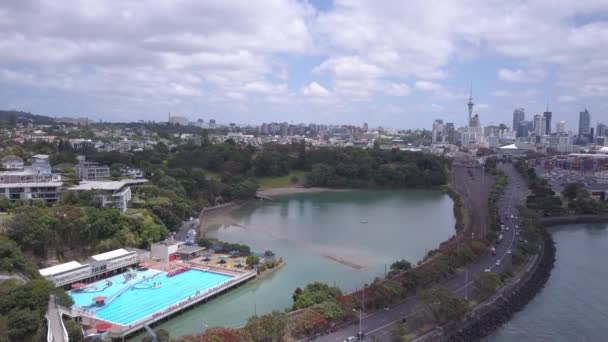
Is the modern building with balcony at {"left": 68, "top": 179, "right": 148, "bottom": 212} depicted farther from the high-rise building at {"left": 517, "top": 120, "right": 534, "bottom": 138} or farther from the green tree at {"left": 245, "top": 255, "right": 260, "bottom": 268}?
the high-rise building at {"left": 517, "top": 120, "right": 534, "bottom": 138}

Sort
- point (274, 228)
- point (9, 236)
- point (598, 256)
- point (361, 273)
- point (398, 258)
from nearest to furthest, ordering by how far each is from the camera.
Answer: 1. point (9, 236)
2. point (361, 273)
3. point (398, 258)
4. point (598, 256)
5. point (274, 228)

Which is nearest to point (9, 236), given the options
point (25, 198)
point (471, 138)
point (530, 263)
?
point (25, 198)

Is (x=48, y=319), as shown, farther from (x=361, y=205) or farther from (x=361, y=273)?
(x=361, y=205)

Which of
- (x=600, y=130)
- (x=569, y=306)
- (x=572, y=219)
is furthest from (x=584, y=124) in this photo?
(x=569, y=306)

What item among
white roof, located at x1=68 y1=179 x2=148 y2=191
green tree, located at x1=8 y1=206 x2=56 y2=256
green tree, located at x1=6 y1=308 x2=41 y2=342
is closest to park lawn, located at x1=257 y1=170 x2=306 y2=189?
white roof, located at x1=68 y1=179 x2=148 y2=191

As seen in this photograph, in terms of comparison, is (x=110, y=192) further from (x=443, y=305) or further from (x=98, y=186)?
(x=443, y=305)

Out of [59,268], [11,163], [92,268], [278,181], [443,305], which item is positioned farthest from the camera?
[278,181]
